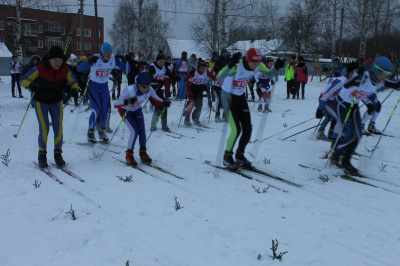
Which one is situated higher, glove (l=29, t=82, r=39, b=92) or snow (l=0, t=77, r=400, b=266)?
glove (l=29, t=82, r=39, b=92)

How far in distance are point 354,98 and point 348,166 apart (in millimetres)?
1100

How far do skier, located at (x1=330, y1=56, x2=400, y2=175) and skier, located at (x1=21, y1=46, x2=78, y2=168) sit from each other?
4505mm

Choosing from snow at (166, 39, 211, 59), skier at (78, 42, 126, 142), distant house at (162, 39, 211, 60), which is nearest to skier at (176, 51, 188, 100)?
skier at (78, 42, 126, 142)

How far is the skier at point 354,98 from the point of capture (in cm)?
495

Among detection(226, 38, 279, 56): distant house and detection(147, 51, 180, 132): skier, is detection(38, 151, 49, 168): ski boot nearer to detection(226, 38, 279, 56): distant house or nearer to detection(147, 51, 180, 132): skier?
detection(147, 51, 180, 132): skier

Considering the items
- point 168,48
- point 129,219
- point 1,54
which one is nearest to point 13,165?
point 129,219

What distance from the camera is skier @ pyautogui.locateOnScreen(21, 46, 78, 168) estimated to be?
5.04m

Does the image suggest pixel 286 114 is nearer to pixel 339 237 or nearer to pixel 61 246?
pixel 339 237

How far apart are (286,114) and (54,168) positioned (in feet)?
26.1

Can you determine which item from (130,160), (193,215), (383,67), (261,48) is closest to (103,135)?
(130,160)

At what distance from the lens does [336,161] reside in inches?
219

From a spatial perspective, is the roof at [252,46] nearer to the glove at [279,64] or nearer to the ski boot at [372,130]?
the ski boot at [372,130]

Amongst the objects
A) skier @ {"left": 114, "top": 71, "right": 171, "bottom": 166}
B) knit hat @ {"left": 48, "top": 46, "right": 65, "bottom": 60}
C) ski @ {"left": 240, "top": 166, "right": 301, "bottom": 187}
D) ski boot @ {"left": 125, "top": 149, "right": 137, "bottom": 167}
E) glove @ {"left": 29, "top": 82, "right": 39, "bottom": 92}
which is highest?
knit hat @ {"left": 48, "top": 46, "right": 65, "bottom": 60}

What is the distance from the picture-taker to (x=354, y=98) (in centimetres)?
514
